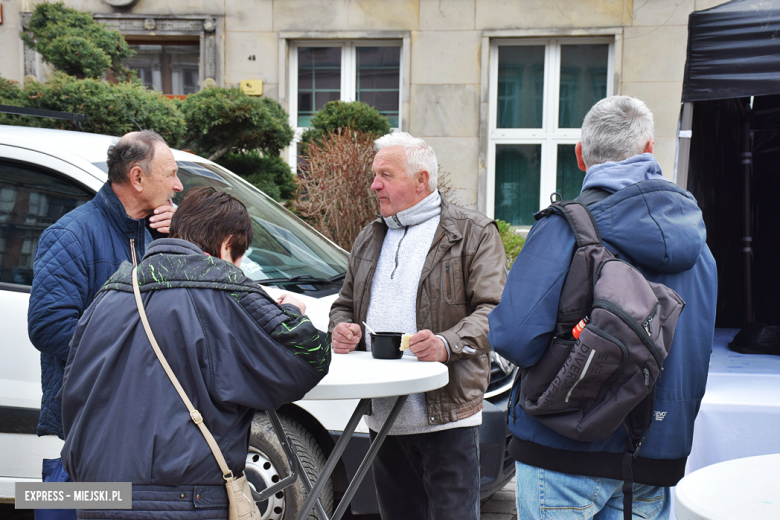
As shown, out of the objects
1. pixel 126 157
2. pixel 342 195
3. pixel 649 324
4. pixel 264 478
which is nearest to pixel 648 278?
pixel 649 324

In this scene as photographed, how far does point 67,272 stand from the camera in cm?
233

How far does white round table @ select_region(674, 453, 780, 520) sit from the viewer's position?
1.30m

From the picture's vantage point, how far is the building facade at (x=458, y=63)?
9516 mm

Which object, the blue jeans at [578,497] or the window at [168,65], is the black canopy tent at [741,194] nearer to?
the blue jeans at [578,497]

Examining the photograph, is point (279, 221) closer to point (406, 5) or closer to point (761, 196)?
point (761, 196)

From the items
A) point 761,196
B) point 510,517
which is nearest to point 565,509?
point 510,517

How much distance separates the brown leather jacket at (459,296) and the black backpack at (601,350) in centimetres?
52

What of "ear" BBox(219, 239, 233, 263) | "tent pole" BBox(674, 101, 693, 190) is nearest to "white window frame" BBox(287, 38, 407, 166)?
"tent pole" BBox(674, 101, 693, 190)

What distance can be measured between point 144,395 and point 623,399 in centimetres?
119

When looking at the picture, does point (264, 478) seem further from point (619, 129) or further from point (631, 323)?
point (619, 129)

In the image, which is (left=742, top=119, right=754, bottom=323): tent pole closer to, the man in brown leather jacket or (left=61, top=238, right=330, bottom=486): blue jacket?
the man in brown leather jacket

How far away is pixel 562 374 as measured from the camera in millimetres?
1742

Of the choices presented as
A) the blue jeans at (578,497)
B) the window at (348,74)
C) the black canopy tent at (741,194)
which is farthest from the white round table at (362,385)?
the window at (348,74)

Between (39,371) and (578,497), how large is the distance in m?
2.48
